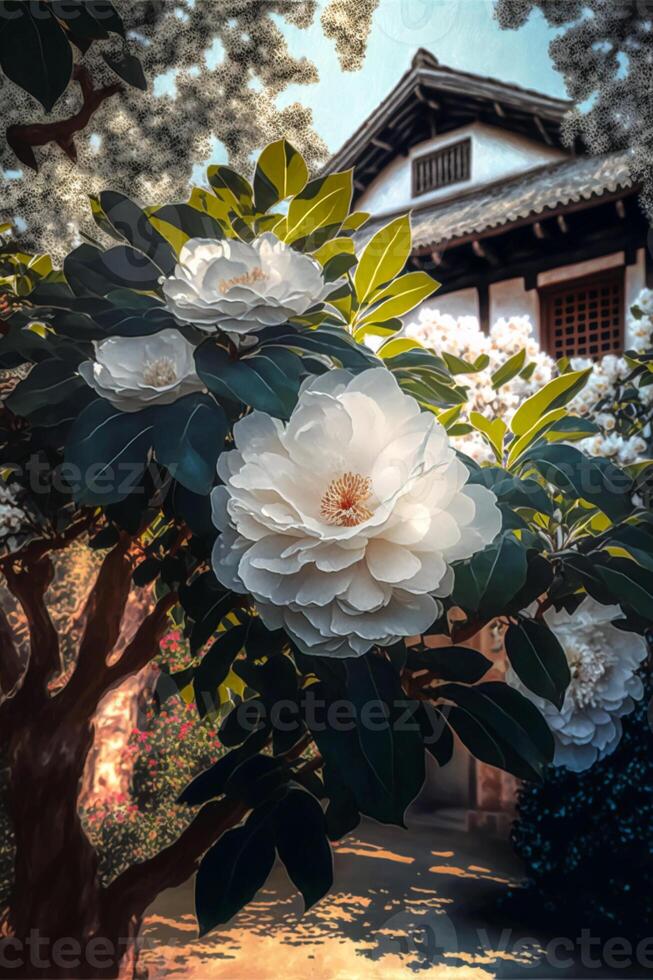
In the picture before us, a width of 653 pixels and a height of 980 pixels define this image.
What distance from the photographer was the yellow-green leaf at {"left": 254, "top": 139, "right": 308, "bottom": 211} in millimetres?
598

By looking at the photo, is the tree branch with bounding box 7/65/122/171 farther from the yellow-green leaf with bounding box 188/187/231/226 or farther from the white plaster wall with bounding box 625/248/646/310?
the white plaster wall with bounding box 625/248/646/310

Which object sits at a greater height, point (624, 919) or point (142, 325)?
point (142, 325)

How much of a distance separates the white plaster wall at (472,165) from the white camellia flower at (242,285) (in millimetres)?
1626

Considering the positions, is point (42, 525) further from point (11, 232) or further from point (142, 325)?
point (142, 325)

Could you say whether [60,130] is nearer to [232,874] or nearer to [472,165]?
[232,874]

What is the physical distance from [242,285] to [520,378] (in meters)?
1.19

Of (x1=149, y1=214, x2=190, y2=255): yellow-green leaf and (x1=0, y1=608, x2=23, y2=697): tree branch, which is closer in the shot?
(x1=149, y1=214, x2=190, y2=255): yellow-green leaf

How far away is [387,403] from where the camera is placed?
445 millimetres

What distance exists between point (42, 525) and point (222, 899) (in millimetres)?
572

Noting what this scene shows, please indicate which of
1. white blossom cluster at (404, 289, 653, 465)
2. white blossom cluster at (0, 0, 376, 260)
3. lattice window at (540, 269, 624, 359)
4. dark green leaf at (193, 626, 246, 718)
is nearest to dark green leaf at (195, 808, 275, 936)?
dark green leaf at (193, 626, 246, 718)

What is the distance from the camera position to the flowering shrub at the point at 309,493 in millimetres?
417

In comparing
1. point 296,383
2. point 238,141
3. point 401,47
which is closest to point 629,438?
point 401,47

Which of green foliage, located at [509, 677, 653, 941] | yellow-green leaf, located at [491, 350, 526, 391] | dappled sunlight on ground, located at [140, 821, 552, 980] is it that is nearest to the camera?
yellow-green leaf, located at [491, 350, 526, 391]

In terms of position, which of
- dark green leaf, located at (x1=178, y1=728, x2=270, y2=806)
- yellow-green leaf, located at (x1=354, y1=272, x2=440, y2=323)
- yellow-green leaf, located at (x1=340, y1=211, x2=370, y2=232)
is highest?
yellow-green leaf, located at (x1=340, y1=211, x2=370, y2=232)
